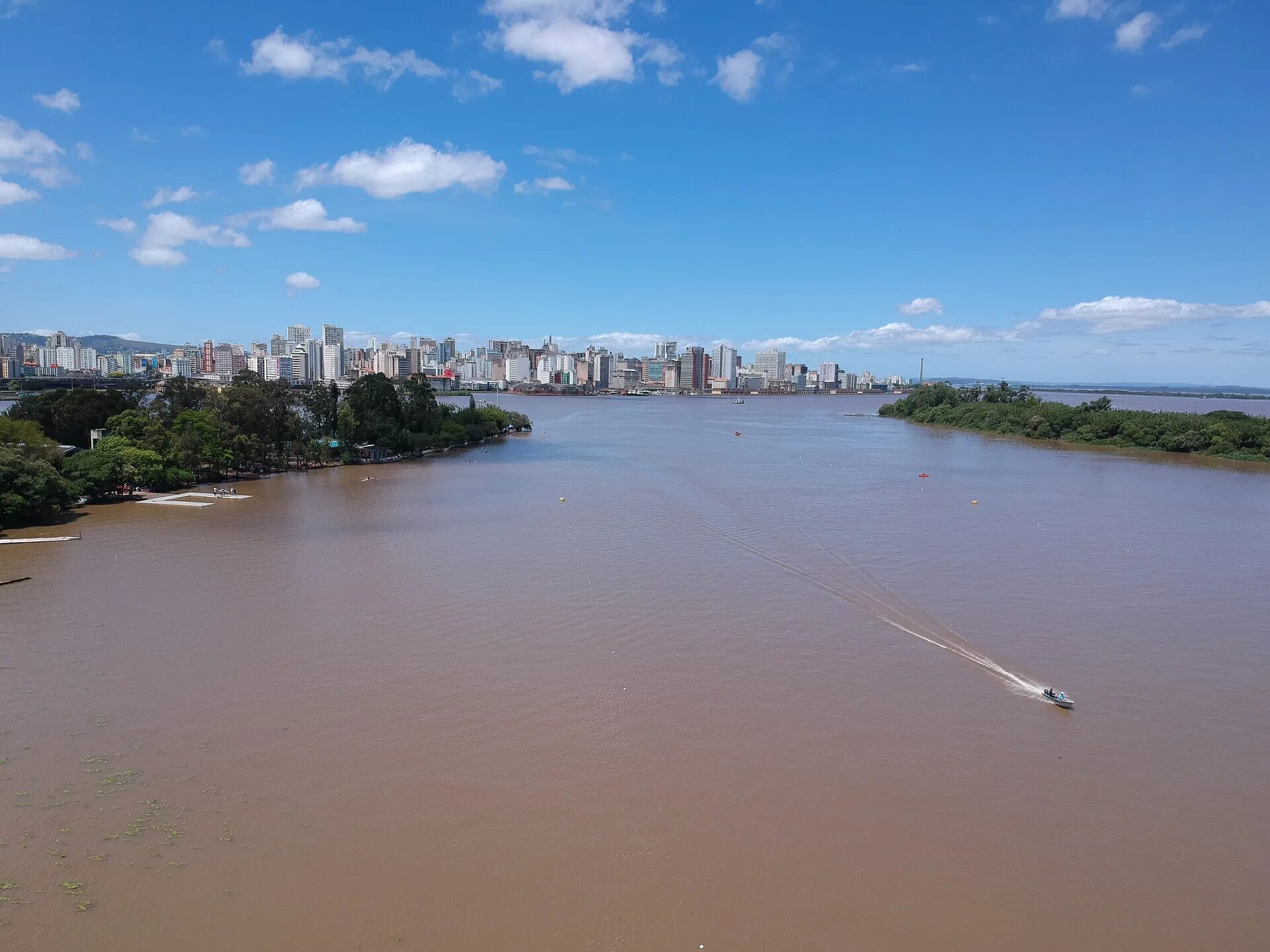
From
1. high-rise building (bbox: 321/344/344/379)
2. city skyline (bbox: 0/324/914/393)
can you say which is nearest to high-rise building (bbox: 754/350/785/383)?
city skyline (bbox: 0/324/914/393)

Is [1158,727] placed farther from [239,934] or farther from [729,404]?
[729,404]

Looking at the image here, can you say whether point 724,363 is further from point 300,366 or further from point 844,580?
point 844,580

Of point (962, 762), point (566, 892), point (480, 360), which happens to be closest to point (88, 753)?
point (566, 892)

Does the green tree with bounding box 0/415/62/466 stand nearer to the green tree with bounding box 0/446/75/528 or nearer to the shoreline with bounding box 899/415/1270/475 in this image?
the green tree with bounding box 0/446/75/528

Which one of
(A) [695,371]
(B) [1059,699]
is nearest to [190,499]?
(B) [1059,699]

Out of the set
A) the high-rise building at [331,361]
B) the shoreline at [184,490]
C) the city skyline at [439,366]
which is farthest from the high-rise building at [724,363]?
the shoreline at [184,490]

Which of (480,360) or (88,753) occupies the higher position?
(480,360)
